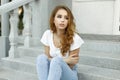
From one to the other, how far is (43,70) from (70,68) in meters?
0.29

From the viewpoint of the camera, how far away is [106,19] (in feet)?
18.0

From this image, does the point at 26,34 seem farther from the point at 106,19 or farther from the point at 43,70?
the point at 106,19

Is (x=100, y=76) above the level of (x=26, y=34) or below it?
below

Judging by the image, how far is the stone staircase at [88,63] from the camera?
9.61ft

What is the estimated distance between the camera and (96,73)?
2.89 meters

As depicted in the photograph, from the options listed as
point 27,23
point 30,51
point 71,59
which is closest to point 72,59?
point 71,59

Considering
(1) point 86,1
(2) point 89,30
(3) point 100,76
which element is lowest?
(3) point 100,76

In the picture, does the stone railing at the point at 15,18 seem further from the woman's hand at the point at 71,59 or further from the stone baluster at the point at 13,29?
the woman's hand at the point at 71,59

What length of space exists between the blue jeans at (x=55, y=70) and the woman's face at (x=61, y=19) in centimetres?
36

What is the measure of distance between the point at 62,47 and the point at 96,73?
1.59ft

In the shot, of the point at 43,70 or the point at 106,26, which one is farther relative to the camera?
the point at 106,26

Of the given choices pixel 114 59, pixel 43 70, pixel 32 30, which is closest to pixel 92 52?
pixel 114 59

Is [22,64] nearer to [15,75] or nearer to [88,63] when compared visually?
[15,75]

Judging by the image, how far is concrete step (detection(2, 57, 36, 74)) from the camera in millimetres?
3484
